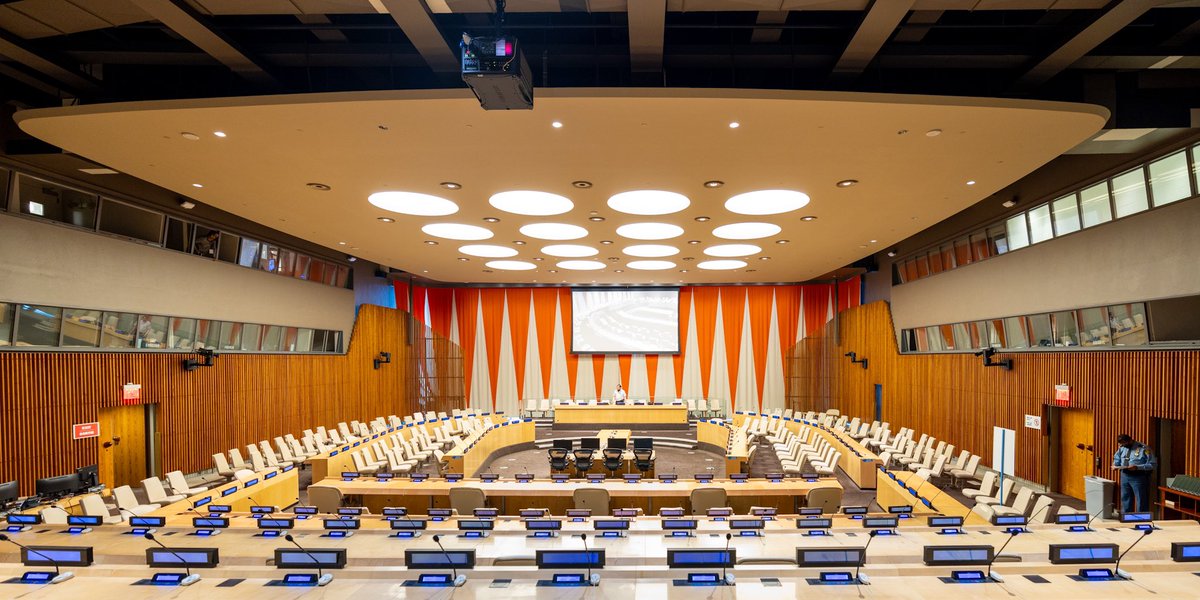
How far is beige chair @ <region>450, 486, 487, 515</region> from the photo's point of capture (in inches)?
348

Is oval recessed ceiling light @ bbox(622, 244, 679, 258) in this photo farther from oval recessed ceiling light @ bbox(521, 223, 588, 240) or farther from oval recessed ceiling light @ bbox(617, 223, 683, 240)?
oval recessed ceiling light @ bbox(521, 223, 588, 240)

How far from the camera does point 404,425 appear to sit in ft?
56.8

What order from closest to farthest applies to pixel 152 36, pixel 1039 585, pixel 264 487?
pixel 1039 585 < pixel 152 36 < pixel 264 487

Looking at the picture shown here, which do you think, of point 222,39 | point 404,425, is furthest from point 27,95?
point 404,425

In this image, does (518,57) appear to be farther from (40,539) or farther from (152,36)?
(40,539)

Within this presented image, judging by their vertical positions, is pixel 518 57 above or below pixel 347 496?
above

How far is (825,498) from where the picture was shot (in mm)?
8711

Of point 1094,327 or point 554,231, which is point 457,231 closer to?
point 554,231

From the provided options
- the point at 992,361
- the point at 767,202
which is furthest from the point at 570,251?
the point at 992,361

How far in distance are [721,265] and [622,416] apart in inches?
260

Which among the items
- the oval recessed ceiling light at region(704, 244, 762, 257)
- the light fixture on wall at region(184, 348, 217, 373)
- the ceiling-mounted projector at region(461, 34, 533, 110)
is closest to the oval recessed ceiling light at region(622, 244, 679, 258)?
the oval recessed ceiling light at region(704, 244, 762, 257)

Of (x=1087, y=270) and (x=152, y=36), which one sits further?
(x=1087, y=270)

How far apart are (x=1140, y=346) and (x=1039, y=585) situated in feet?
23.9

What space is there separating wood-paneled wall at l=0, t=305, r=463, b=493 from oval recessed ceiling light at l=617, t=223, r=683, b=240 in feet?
33.1
